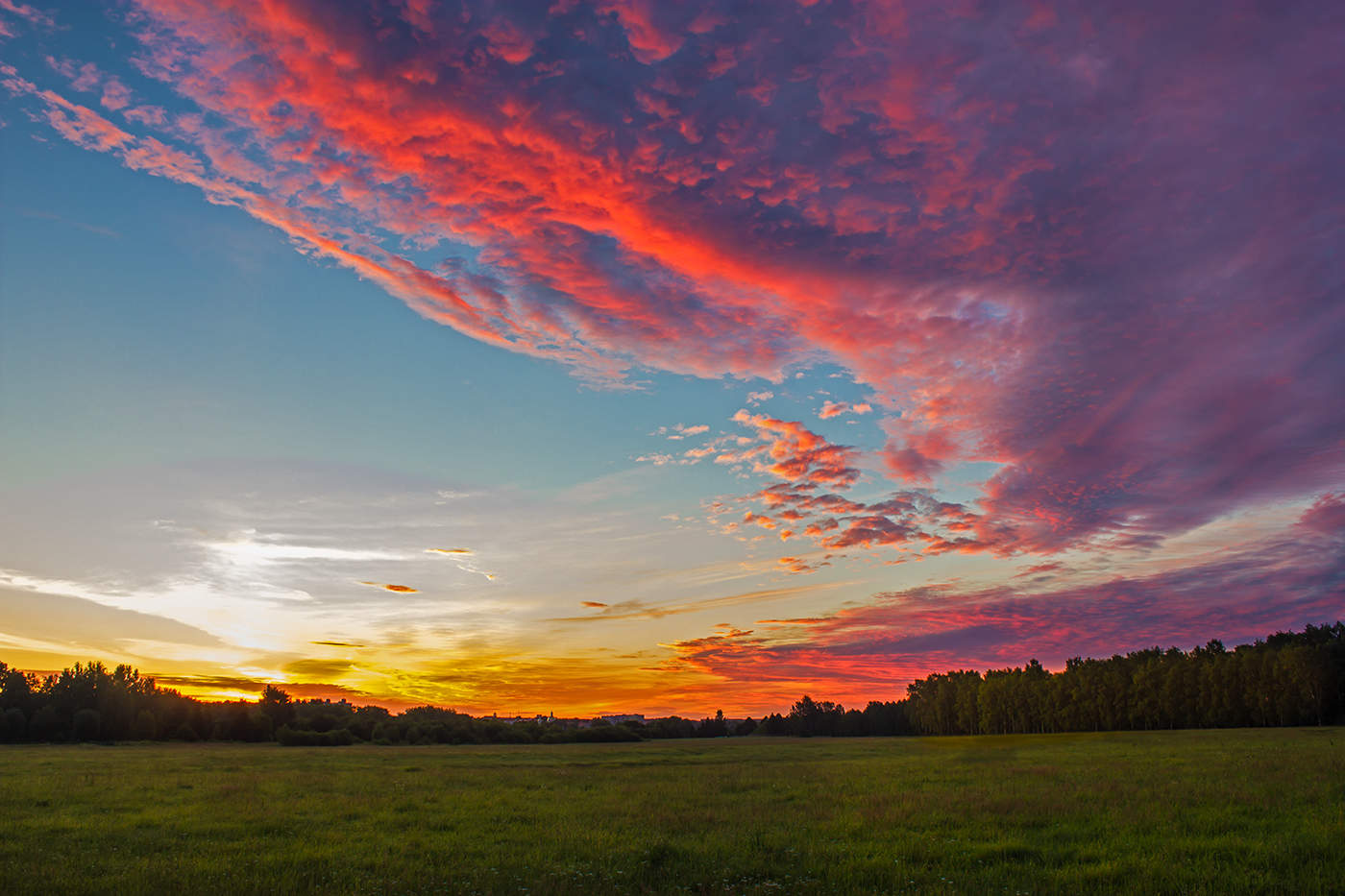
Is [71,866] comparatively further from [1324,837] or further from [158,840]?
[1324,837]

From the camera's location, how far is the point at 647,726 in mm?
153875

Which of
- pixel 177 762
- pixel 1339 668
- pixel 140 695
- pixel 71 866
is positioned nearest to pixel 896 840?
pixel 71 866

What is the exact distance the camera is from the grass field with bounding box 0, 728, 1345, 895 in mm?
13156

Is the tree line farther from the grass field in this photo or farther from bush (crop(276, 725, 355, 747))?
the grass field

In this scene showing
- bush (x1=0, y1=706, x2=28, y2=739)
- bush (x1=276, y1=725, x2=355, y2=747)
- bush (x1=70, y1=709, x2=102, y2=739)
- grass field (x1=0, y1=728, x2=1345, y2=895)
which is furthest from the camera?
bush (x1=276, y1=725, x2=355, y2=747)

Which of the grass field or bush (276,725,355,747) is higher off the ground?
the grass field

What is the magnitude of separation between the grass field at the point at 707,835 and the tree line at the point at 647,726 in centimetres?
7734

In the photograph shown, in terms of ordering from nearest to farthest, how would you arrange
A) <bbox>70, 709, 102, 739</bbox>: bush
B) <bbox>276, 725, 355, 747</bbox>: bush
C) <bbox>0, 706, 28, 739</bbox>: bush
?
1. <bbox>0, 706, 28, 739</bbox>: bush
2. <bbox>70, 709, 102, 739</bbox>: bush
3. <bbox>276, 725, 355, 747</bbox>: bush

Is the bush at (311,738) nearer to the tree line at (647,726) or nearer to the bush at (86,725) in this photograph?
the tree line at (647,726)

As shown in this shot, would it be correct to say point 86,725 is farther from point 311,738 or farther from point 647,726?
point 647,726

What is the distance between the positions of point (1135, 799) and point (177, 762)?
54737 mm

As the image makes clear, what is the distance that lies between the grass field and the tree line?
77.3 m

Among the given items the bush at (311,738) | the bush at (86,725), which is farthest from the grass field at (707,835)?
the bush at (86,725)

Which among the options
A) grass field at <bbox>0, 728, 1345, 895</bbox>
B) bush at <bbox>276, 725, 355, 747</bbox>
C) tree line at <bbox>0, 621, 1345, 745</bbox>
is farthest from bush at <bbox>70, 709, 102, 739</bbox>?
grass field at <bbox>0, 728, 1345, 895</bbox>
